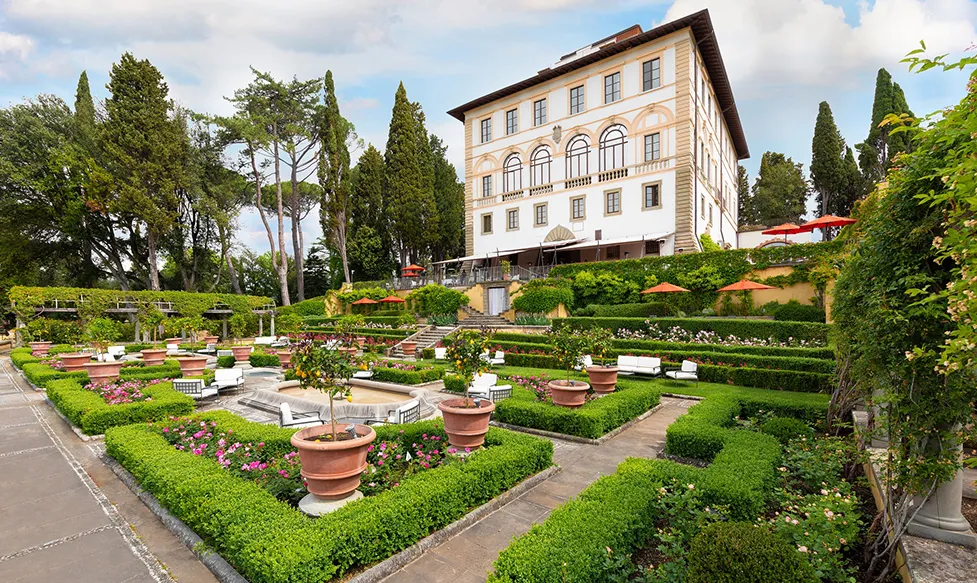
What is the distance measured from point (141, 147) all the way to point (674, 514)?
39.0m

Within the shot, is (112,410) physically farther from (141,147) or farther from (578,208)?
(141,147)

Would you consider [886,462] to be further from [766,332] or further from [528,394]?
[766,332]

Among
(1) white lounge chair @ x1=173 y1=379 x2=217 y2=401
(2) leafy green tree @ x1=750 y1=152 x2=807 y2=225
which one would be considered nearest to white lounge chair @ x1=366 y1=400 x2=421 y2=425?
(1) white lounge chair @ x1=173 y1=379 x2=217 y2=401

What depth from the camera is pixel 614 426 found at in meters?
8.21

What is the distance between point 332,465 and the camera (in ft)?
15.5

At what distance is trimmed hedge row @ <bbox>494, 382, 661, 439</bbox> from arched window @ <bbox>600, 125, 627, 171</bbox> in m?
21.9

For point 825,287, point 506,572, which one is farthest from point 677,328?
point 506,572

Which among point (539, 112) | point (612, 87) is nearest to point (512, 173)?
point (539, 112)

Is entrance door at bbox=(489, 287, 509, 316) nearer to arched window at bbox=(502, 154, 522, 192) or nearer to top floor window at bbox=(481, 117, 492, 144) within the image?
arched window at bbox=(502, 154, 522, 192)

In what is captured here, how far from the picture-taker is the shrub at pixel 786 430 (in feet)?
22.5

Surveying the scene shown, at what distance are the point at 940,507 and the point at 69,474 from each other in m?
10.2

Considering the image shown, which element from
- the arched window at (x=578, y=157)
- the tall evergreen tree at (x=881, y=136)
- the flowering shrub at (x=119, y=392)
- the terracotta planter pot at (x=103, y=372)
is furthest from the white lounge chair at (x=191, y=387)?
the tall evergreen tree at (x=881, y=136)

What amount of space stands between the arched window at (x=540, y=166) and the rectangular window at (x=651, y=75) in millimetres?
7427

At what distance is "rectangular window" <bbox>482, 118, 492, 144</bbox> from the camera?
112 ft
